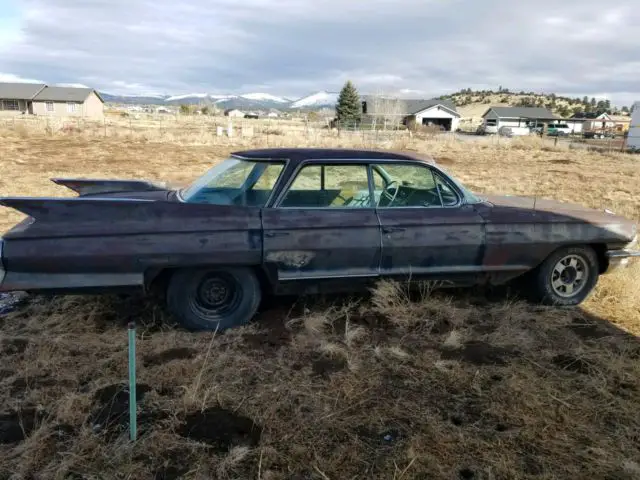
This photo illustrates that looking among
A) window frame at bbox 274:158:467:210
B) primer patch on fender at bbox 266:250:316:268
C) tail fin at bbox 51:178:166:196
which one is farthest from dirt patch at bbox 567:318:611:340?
tail fin at bbox 51:178:166:196

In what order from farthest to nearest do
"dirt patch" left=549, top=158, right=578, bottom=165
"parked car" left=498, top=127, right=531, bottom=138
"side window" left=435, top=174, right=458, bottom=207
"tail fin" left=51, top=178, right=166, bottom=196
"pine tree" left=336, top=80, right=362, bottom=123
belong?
"pine tree" left=336, top=80, right=362, bottom=123 → "parked car" left=498, top=127, right=531, bottom=138 → "dirt patch" left=549, top=158, right=578, bottom=165 → "tail fin" left=51, top=178, right=166, bottom=196 → "side window" left=435, top=174, right=458, bottom=207

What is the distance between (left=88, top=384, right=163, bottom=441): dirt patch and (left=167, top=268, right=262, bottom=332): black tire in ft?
2.74

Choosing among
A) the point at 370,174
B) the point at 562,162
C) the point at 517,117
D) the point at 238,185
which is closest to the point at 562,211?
the point at 370,174


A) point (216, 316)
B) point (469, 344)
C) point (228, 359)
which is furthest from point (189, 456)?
point (469, 344)

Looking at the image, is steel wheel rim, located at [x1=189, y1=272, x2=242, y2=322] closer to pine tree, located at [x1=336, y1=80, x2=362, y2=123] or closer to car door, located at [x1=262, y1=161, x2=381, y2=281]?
car door, located at [x1=262, y1=161, x2=381, y2=281]

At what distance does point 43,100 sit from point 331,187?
75438mm

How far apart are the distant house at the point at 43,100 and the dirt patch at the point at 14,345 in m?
70.3

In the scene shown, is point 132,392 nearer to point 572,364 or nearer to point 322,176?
point 322,176

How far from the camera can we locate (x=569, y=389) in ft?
10.6

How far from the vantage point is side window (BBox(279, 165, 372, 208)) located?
4.20 m

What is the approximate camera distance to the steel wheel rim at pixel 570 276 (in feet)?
15.1

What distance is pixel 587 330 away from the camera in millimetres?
4238

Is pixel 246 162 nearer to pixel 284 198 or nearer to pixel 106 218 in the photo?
pixel 284 198

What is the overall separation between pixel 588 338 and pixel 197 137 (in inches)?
1049
